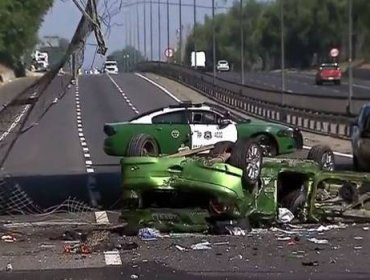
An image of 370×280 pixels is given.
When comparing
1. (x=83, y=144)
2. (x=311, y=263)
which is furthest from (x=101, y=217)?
(x=83, y=144)

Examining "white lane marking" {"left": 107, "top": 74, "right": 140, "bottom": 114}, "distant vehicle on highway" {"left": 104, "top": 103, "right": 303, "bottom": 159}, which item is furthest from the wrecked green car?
"white lane marking" {"left": 107, "top": 74, "right": 140, "bottom": 114}

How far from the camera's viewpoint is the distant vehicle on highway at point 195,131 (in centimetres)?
2683

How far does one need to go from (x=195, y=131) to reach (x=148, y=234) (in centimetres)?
1216

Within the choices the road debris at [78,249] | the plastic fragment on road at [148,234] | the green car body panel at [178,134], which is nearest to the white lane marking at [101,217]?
the plastic fragment on road at [148,234]

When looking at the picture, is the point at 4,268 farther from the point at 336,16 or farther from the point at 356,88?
the point at 336,16

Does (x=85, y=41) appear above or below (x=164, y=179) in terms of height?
above

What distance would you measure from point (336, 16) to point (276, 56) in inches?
899

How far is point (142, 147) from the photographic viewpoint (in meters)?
21.6

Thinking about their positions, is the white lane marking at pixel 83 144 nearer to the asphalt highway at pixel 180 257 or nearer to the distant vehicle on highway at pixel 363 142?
the asphalt highway at pixel 180 257

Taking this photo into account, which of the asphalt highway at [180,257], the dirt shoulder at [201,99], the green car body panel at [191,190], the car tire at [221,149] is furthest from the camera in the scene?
the dirt shoulder at [201,99]

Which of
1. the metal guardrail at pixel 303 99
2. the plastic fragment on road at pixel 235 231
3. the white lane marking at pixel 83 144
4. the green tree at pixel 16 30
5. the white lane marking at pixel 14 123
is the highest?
the green tree at pixel 16 30

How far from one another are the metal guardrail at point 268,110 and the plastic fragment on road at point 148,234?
2416cm

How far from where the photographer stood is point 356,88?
3423 inches

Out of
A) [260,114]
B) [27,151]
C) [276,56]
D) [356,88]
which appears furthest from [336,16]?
[27,151]
